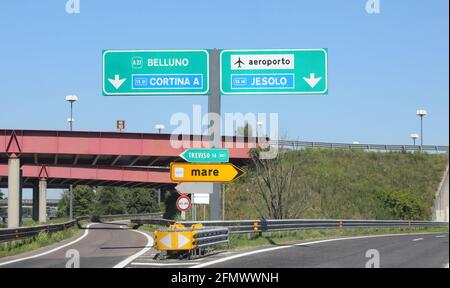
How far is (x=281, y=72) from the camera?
21.9 metres

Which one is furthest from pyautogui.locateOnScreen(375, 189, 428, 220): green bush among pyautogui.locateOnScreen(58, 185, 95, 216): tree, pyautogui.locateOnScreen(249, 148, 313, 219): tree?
pyautogui.locateOnScreen(58, 185, 95, 216): tree

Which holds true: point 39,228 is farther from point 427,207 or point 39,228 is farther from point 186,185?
point 427,207

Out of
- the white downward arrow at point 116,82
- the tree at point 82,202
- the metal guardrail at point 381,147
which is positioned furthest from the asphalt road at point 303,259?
the tree at point 82,202

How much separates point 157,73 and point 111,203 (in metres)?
115

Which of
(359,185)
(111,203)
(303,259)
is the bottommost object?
(111,203)

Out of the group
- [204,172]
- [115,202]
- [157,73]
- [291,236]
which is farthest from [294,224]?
[115,202]

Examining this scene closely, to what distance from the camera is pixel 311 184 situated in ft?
185

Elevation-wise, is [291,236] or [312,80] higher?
[312,80]

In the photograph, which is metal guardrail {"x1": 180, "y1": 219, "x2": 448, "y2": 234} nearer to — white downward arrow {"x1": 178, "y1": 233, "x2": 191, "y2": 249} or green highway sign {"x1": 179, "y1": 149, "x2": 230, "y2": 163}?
green highway sign {"x1": 179, "y1": 149, "x2": 230, "y2": 163}

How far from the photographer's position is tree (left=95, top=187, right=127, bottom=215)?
132500mm

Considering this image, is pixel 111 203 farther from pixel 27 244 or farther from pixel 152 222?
pixel 27 244

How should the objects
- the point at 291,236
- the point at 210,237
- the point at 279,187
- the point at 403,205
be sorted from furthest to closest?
the point at 403,205
the point at 279,187
the point at 291,236
the point at 210,237

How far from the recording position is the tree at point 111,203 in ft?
435

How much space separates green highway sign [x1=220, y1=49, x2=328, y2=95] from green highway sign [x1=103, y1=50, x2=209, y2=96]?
1024mm
